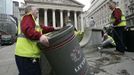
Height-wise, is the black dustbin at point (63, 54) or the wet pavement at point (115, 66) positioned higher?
the black dustbin at point (63, 54)

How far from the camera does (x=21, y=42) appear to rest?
3502 millimetres

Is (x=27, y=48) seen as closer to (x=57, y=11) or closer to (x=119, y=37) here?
(x=119, y=37)

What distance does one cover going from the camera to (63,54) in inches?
114

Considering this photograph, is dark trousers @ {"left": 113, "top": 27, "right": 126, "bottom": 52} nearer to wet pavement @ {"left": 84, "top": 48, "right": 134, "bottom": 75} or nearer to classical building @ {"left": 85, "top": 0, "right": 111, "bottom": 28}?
wet pavement @ {"left": 84, "top": 48, "right": 134, "bottom": 75}

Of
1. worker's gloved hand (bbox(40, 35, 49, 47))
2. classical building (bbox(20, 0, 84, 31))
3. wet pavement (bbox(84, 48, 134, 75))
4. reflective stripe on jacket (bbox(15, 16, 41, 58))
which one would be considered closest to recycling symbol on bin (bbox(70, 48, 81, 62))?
worker's gloved hand (bbox(40, 35, 49, 47))

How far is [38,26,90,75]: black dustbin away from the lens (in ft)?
9.43

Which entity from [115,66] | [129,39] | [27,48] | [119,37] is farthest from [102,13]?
[27,48]

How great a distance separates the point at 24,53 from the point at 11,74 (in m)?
3.47

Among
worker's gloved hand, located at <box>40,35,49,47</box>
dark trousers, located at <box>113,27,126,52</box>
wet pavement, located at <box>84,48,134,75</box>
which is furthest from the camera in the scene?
dark trousers, located at <box>113,27,126,52</box>

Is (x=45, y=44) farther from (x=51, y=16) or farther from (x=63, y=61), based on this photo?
(x=51, y=16)

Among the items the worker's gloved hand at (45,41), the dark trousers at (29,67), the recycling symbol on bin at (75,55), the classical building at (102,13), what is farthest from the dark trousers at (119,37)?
the classical building at (102,13)

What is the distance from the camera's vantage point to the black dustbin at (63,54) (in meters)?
2.87

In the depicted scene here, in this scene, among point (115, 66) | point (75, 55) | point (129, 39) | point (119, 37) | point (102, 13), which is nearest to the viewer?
point (75, 55)

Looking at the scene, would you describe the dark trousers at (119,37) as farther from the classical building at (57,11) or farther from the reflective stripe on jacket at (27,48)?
the classical building at (57,11)
